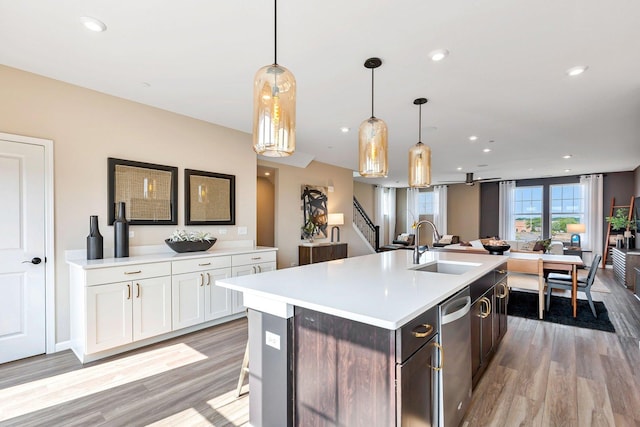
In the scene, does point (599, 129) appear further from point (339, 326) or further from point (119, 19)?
point (119, 19)

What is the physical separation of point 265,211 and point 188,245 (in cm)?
314

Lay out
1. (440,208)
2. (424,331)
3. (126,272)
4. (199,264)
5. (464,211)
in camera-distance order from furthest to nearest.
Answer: (440,208), (464,211), (199,264), (126,272), (424,331)

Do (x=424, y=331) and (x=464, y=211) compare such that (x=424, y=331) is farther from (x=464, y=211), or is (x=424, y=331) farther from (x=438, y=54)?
(x=464, y=211)

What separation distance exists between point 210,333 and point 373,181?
26.5ft

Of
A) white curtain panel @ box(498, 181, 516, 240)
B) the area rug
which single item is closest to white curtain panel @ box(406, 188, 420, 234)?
white curtain panel @ box(498, 181, 516, 240)

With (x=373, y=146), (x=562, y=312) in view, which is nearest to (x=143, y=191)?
(x=373, y=146)

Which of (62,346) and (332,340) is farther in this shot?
(62,346)

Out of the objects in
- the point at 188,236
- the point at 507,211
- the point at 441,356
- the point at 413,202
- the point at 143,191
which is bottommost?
the point at 441,356

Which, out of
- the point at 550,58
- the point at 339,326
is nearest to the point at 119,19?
the point at 339,326

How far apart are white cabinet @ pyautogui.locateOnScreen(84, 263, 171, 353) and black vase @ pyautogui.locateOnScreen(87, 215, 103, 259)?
385 millimetres

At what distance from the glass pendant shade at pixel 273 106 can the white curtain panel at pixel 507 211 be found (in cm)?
1037

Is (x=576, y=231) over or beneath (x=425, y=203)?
beneath

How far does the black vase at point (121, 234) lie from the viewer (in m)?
3.23

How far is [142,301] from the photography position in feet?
10.0
